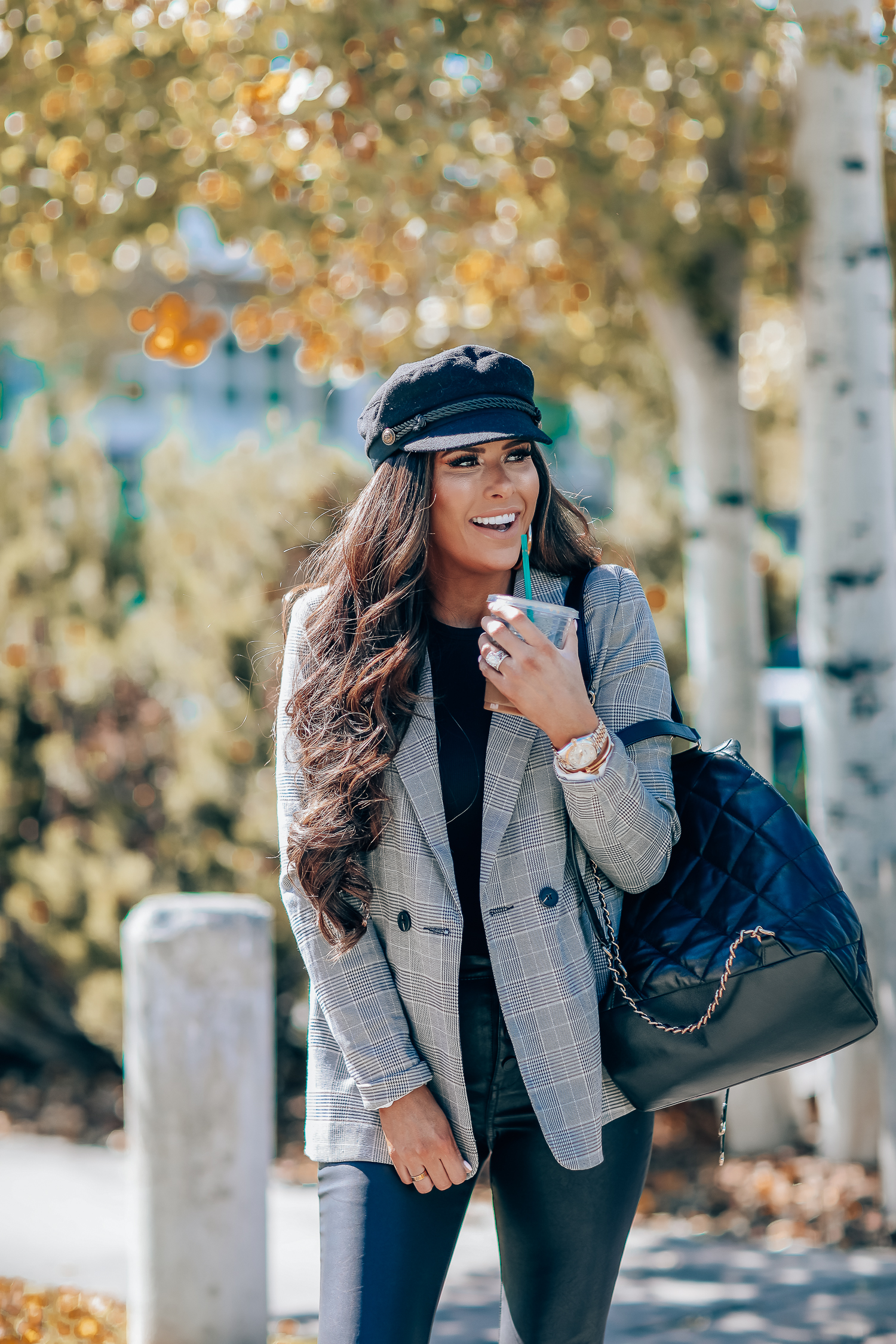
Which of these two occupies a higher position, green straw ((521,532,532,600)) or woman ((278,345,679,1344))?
green straw ((521,532,532,600))

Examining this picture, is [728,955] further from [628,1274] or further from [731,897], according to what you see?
[628,1274]

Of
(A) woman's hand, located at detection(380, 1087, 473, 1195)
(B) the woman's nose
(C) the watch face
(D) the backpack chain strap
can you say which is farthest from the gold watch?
(A) woman's hand, located at detection(380, 1087, 473, 1195)

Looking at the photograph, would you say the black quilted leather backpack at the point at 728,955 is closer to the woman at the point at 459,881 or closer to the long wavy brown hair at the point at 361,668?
the woman at the point at 459,881

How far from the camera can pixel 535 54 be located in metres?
4.52

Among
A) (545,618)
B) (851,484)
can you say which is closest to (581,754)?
(545,618)

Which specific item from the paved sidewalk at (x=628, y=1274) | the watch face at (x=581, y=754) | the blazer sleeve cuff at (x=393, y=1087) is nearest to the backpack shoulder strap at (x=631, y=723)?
the watch face at (x=581, y=754)

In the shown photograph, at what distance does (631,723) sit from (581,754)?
0.16 m

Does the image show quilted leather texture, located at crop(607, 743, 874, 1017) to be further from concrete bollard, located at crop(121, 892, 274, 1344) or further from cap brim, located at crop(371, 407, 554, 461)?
concrete bollard, located at crop(121, 892, 274, 1344)

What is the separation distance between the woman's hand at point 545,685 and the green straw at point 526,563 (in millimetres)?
231

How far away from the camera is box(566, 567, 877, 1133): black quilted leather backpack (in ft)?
6.41

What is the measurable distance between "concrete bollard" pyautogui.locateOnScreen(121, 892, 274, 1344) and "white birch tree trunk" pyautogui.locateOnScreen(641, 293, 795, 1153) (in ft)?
7.47

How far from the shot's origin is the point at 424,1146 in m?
2.07

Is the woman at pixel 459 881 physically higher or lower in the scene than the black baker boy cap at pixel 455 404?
lower

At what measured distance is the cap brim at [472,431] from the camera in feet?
7.09
